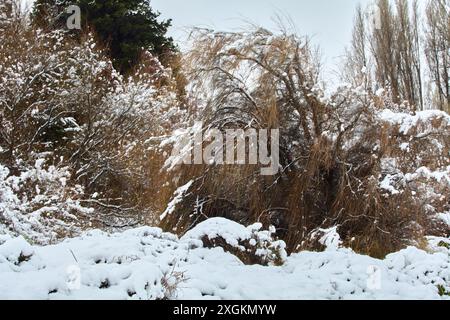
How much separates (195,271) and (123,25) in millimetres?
11827

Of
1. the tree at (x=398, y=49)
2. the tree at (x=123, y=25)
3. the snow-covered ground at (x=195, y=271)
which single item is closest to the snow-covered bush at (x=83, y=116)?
the tree at (x=123, y=25)

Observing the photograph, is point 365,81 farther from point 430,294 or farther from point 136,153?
point 136,153

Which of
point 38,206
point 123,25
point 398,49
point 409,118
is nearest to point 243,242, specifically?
point 409,118

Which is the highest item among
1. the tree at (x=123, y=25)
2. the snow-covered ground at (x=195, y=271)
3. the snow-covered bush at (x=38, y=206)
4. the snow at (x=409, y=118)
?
the tree at (x=123, y=25)

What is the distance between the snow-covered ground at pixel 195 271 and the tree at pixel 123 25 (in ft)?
30.8

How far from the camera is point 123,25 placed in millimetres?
14367

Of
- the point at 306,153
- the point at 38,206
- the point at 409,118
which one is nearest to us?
the point at 409,118

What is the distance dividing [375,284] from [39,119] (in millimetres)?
8133

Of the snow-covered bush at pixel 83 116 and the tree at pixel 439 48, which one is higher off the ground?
the tree at pixel 439 48

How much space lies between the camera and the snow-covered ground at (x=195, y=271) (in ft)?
10.8

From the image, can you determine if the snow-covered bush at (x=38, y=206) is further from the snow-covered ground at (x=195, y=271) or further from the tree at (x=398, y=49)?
the tree at (x=398, y=49)

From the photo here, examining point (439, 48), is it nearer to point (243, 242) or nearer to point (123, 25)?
point (123, 25)
